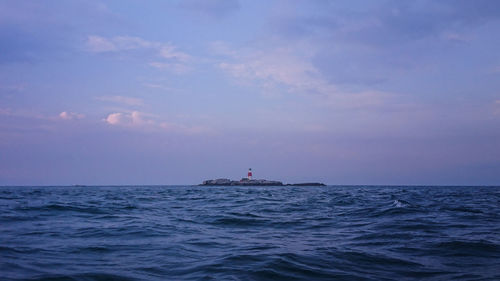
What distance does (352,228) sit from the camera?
14.1 m

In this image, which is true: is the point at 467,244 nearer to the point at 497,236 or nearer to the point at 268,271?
the point at 497,236

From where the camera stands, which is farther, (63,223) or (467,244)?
(63,223)

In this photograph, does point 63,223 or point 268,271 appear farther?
point 63,223

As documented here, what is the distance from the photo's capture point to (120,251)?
372 inches

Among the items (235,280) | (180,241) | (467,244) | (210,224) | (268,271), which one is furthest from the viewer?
(210,224)

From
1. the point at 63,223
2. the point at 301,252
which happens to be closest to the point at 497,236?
the point at 301,252

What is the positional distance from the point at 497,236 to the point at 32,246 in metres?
14.6

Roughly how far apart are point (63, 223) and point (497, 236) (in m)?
16.4

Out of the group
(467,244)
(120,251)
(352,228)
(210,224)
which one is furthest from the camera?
(210,224)

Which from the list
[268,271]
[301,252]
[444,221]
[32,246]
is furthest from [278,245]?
[444,221]

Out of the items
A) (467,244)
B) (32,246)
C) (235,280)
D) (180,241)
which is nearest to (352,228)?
(467,244)

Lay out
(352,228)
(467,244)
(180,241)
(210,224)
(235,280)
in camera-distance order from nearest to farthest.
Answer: (235,280)
(467,244)
(180,241)
(352,228)
(210,224)

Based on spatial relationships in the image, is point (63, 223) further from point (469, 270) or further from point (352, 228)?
point (469, 270)

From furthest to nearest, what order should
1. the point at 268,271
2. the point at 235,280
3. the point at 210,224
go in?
the point at 210,224 < the point at 268,271 < the point at 235,280
